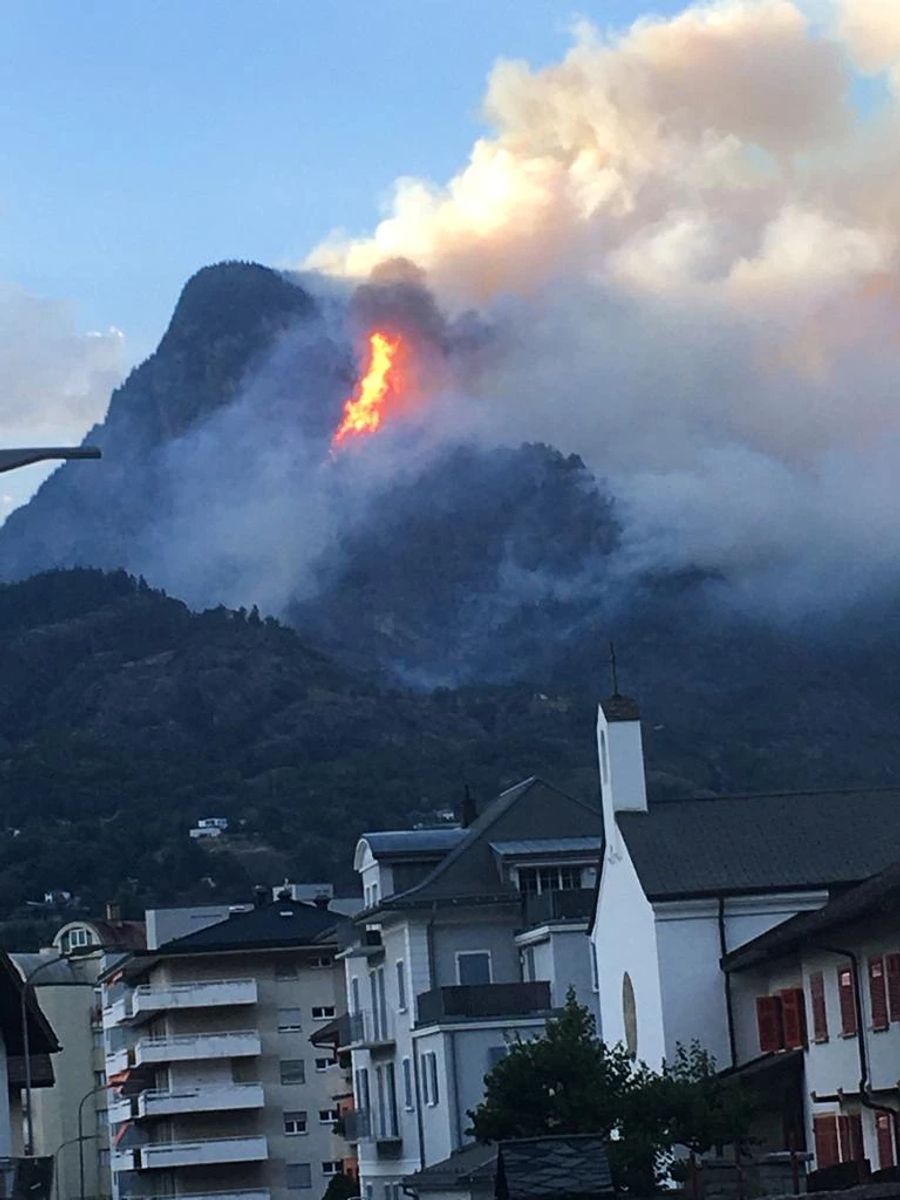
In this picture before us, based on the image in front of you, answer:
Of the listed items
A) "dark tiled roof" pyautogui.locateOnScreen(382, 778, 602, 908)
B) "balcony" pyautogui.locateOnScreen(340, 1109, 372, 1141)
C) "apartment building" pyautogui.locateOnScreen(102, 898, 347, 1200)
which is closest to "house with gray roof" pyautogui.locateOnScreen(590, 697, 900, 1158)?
"dark tiled roof" pyautogui.locateOnScreen(382, 778, 602, 908)

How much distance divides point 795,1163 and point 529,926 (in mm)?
50133

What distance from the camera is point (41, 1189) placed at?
33.5 meters

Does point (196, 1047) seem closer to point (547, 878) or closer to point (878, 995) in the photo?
point (547, 878)

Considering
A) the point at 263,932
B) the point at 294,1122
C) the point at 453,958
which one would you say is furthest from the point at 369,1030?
the point at 263,932

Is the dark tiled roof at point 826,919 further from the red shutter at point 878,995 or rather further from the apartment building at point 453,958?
the apartment building at point 453,958

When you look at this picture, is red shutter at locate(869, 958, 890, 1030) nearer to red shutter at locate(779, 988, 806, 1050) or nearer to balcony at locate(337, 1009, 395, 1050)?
red shutter at locate(779, 988, 806, 1050)

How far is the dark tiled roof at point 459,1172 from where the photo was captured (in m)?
71.5

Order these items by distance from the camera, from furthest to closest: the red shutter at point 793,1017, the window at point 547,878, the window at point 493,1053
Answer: the window at point 547,878 → the window at point 493,1053 → the red shutter at point 793,1017

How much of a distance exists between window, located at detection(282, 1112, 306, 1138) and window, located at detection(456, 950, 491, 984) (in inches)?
1498

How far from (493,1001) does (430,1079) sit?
4038 mm

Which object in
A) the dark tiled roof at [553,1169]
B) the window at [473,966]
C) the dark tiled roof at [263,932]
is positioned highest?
the dark tiled roof at [263,932]

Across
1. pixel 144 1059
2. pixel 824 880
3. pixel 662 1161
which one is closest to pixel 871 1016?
pixel 662 1161

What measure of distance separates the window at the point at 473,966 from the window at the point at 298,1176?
37324mm

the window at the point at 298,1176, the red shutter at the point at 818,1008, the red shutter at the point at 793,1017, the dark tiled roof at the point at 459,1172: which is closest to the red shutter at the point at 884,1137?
the red shutter at the point at 818,1008
